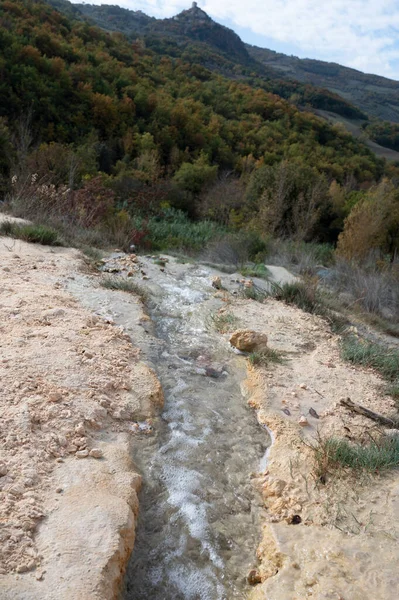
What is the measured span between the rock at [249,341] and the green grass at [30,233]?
310 centimetres

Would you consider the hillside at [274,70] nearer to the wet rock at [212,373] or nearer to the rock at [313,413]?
the wet rock at [212,373]

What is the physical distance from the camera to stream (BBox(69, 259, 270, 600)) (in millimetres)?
2209

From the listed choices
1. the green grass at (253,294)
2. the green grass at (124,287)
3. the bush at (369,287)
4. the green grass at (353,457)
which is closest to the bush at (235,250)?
the bush at (369,287)

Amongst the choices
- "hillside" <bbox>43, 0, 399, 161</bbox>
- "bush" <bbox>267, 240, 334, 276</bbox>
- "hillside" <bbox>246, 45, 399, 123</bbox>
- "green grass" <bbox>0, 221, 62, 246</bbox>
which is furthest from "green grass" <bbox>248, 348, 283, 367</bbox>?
"hillside" <bbox>246, 45, 399, 123</bbox>

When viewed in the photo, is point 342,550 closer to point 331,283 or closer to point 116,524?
point 116,524

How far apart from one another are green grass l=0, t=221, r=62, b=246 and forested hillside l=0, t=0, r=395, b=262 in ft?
3.04

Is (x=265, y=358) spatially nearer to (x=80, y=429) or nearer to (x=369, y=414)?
(x=369, y=414)

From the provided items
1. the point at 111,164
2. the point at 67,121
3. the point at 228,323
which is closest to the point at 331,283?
the point at 228,323

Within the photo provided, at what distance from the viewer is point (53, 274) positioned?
16.8ft

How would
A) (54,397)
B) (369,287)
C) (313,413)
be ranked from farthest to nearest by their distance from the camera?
(369,287) → (313,413) → (54,397)

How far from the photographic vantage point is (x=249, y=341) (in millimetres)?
4387

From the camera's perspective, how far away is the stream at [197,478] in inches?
87.0

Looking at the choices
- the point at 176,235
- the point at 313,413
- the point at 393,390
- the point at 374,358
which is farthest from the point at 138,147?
the point at 313,413

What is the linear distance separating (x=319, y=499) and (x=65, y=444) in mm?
1445
